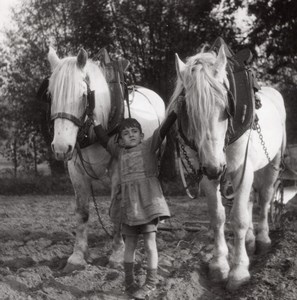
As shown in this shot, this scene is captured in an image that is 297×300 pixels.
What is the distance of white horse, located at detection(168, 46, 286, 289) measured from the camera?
10.2 ft

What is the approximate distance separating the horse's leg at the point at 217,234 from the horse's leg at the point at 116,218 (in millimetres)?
732

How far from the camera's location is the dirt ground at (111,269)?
11.1ft

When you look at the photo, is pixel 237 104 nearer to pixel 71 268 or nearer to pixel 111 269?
pixel 111 269

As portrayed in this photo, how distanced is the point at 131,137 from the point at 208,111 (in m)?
0.67

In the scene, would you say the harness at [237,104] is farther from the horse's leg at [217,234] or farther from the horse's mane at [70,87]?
the horse's mane at [70,87]

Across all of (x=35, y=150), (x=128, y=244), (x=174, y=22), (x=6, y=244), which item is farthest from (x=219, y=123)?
(x=35, y=150)

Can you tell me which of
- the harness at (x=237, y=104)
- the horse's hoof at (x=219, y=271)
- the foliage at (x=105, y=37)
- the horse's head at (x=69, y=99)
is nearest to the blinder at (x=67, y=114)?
the horse's head at (x=69, y=99)

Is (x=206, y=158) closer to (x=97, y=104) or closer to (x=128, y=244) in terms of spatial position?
(x=128, y=244)

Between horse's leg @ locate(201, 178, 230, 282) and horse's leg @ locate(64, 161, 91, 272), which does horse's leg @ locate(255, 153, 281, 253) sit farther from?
horse's leg @ locate(64, 161, 91, 272)

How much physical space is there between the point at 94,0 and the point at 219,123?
35.4 ft

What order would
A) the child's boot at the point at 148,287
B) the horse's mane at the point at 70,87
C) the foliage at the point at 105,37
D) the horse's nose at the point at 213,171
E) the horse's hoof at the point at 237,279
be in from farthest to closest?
the foliage at the point at 105,37 → the horse's hoof at the point at 237,279 → the horse's mane at the point at 70,87 → the child's boot at the point at 148,287 → the horse's nose at the point at 213,171

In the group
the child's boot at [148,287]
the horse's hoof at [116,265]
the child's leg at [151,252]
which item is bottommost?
the horse's hoof at [116,265]

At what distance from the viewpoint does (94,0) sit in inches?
513

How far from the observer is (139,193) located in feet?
11.4
